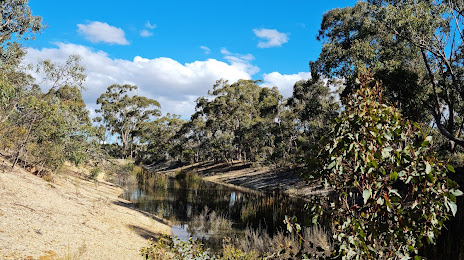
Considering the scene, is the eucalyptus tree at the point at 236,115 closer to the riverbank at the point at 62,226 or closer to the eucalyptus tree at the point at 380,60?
the eucalyptus tree at the point at 380,60

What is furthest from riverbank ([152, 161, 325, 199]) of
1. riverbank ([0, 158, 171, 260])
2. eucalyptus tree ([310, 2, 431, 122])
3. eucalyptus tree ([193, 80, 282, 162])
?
riverbank ([0, 158, 171, 260])

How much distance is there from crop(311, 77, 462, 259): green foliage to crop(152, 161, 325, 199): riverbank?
1884cm

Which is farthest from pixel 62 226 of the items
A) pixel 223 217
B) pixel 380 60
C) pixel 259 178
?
pixel 259 178

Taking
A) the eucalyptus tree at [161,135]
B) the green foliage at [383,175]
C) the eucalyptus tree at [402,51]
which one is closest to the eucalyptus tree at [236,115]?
the eucalyptus tree at [161,135]

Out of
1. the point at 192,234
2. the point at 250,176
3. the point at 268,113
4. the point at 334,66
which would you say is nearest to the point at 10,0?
the point at 192,234

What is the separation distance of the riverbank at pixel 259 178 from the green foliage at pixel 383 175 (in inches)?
742

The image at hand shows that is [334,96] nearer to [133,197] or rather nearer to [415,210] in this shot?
[133,197]

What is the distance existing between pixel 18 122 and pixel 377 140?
69.2 feet

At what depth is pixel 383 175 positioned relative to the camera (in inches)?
117

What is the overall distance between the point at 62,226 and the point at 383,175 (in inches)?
379

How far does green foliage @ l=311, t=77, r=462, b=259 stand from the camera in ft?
9.27

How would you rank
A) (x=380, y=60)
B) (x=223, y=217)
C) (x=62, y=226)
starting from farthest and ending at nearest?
1. (x=380, y=60)
2. (x=223, y=217)
3. (x=62, y=226)

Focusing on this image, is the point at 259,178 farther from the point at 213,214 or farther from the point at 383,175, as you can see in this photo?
the point at 383,175

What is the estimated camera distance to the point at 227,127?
183 feet
